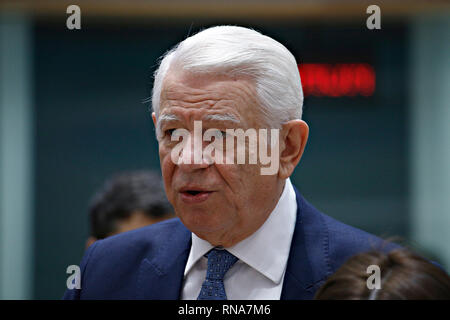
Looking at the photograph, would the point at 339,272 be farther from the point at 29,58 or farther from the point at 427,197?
the point at 29,58

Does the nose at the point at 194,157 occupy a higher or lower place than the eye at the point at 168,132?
lower

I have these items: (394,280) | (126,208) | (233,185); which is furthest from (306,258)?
(126,208)

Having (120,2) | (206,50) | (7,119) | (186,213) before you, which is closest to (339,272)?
(186,213)

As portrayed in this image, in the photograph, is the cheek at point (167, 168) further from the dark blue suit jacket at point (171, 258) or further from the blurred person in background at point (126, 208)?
the blurred person in background at point (126, 208)

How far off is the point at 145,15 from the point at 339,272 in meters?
3.17

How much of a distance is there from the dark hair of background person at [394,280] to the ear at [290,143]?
0.90 feet

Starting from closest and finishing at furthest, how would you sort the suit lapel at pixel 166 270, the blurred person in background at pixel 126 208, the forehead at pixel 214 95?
the forehead at pixel 214 95 < the suit lapel at pixel 166 270 < the blurred person in background at pixel 126 208

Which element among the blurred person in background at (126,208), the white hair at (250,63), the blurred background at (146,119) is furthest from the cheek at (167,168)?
the blurred background at (146,119)

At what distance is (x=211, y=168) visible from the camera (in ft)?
3.26

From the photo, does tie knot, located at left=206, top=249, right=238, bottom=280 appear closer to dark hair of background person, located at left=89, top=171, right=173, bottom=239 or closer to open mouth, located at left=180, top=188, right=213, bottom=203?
open mouth, located at left=180, top=188, right=213, bottom=203

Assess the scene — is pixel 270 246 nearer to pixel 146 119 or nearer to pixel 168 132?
pixel 168 132

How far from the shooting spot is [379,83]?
3719 mm

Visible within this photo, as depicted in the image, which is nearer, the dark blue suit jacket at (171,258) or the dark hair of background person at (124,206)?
the dark blue suit jacket at (171,258)

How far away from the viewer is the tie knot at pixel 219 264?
1.08m
